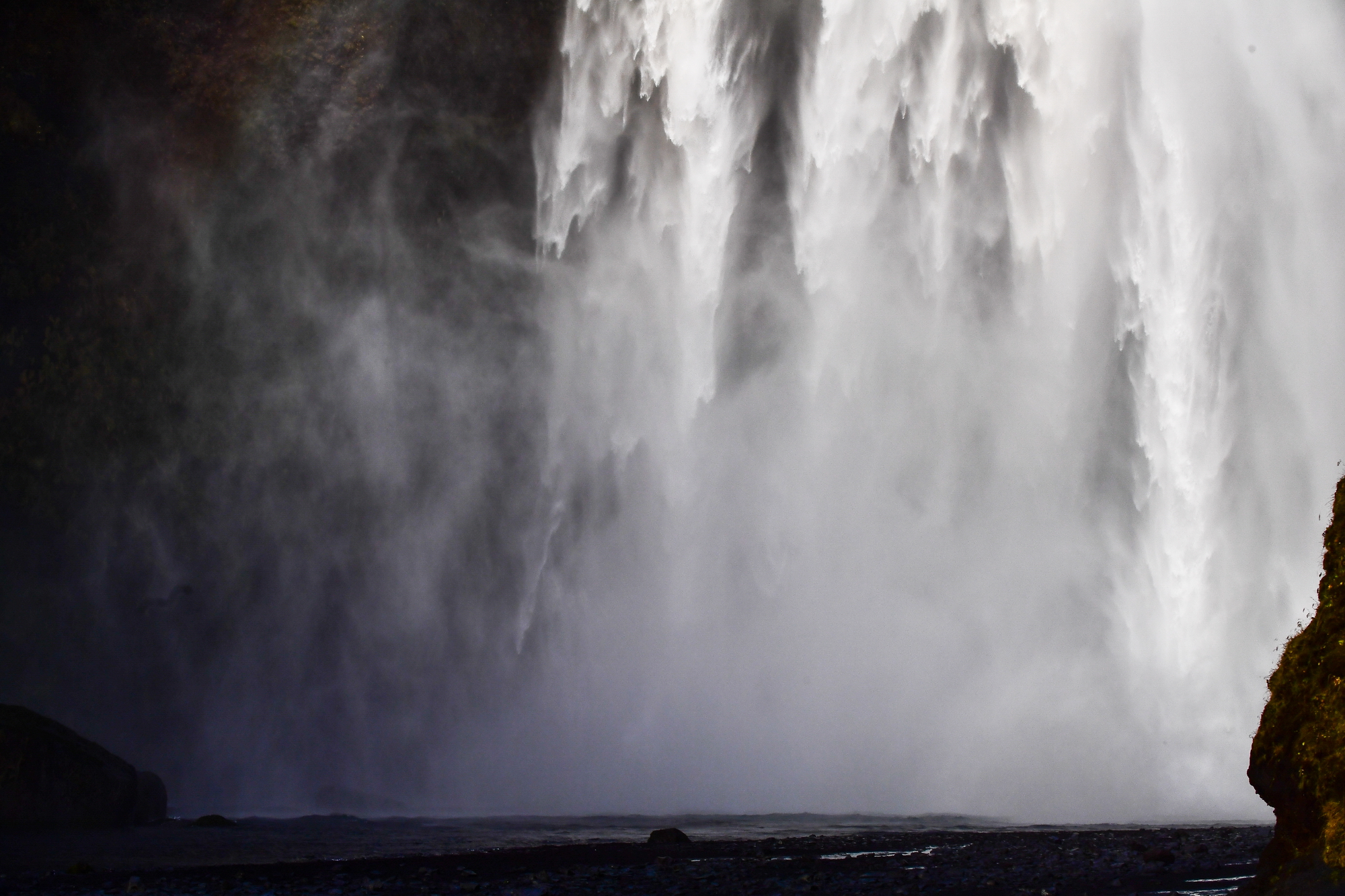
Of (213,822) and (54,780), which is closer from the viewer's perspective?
(54,780)

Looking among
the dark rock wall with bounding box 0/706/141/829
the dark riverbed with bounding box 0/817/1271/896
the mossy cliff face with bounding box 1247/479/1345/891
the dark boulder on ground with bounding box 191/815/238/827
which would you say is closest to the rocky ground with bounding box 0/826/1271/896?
the dark riverbed with bounding box 0/817/1271/896

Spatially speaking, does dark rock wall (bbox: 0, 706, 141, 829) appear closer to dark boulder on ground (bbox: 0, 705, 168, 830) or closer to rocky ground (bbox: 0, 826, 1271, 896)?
dark boulder on ground (bbox: 0, 705, 168, 830)

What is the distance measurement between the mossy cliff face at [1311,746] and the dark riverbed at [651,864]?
7.68 feet

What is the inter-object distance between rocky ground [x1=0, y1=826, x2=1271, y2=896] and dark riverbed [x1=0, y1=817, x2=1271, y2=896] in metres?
0.02

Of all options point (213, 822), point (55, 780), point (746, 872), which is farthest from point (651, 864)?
point (55, 780)

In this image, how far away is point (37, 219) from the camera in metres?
22.8

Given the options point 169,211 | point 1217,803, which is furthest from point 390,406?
point 1217,803

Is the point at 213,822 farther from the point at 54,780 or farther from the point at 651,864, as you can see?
the point at 651,864

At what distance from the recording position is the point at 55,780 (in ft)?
45.4

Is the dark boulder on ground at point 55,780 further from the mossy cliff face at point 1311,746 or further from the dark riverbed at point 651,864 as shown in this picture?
the mossy cliff face at point 1311,746

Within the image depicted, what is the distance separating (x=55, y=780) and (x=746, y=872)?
954 centimetres

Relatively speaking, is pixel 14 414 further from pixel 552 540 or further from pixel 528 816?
pixel 528 816

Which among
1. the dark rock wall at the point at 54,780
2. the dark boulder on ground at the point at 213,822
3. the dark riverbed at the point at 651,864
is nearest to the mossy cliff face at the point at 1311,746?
the dark riverbed at the point at 651,864

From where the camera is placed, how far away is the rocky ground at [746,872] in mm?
8398
